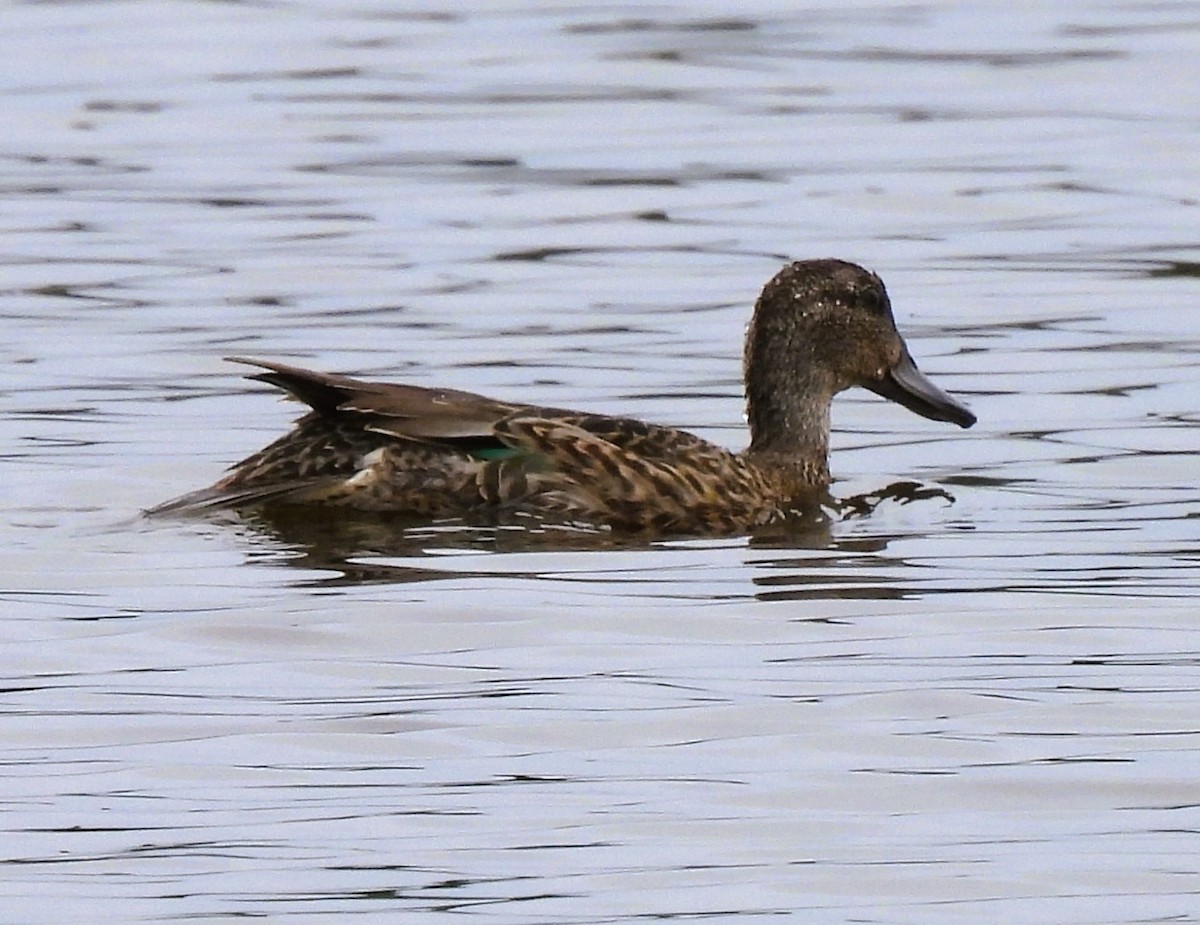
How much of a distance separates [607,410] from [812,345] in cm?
134

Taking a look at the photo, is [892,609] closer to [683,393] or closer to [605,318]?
[683,393]

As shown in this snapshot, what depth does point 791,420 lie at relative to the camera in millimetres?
12180

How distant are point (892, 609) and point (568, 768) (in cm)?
209

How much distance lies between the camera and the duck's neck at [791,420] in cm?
1205

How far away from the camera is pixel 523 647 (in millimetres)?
9352

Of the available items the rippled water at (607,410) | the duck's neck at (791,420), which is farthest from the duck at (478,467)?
the duck's neck at (791,420)

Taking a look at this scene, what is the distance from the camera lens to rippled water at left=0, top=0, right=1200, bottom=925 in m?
7.38

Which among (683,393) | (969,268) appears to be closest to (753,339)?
(683,393)

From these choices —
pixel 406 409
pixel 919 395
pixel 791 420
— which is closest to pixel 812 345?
pixel 791 420

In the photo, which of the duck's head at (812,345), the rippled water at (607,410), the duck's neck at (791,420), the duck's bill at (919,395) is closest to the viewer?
the rippled water at (607,410)

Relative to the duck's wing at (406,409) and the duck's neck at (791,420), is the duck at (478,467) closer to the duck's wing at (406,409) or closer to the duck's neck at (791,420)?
the duck's wing at (406,409)

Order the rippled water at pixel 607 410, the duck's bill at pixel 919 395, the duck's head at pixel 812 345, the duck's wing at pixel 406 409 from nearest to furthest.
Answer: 1. the rippled water at pixel 607 410
2. the duck's wing at pixel 406 409
3. the duck's head at pixel 812 345
4. the duck's bill at pixel 919 395

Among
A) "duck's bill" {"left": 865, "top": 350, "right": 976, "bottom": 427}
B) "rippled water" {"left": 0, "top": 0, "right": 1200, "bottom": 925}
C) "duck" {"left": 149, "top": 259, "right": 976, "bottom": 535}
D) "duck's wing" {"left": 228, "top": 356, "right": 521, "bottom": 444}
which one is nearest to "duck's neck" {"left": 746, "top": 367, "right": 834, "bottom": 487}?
"duck's bill" {"left": 865, "top": 350, "right": 976, "bottom": 427}

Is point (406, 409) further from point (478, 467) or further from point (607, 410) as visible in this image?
point (607, 410)
